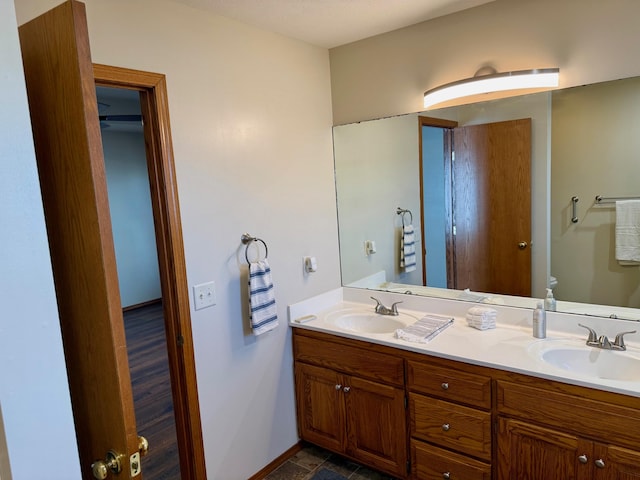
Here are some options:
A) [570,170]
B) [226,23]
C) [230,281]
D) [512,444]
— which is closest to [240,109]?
[226,23]

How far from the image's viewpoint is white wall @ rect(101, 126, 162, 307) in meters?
5.51

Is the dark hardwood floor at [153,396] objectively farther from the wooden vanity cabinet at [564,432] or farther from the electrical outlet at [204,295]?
the wooden vanity cabinet at [564,432]

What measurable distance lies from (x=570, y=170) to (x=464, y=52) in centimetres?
79

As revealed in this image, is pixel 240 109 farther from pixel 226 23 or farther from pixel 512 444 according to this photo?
pixel 512 444

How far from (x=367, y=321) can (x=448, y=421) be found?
0.75 meters

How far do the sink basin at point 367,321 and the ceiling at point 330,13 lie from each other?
5.30 ft

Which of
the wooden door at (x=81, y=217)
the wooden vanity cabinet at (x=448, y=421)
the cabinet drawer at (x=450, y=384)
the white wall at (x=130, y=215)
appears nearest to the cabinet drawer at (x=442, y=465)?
the wooden vanity cabinet at (x=448, y=421)

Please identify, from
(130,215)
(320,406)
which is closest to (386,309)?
(320,406)

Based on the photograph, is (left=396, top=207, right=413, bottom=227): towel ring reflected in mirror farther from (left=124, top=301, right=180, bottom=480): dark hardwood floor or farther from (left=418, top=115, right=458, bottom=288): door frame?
(left=124, top=301, right=180, bottom=480): dark hardwood floor

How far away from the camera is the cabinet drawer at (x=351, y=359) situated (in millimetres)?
2068

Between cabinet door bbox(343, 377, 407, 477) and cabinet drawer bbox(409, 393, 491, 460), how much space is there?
0.09 m

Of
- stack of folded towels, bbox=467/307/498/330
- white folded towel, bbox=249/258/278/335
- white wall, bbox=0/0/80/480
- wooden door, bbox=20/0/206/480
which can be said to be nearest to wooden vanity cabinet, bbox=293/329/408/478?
white folded towel, bbox=249/258/278/335

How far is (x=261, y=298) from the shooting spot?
7.03 ft

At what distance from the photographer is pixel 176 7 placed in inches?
71.9
